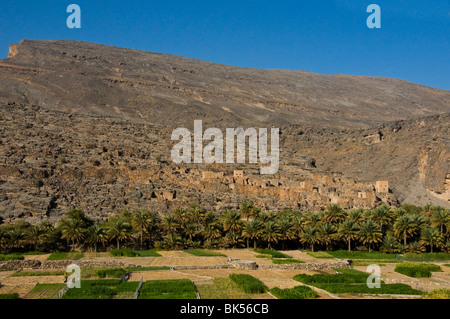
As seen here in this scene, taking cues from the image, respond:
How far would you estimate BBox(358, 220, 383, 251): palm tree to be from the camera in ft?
116

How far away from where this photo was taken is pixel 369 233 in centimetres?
3547

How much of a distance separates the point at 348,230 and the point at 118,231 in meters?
15.7

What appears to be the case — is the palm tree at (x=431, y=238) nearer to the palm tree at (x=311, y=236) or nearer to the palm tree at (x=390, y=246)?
the palm tree at (x=390, y=246)

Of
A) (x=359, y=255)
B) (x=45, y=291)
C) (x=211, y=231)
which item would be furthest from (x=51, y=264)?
(x=359, y=255)

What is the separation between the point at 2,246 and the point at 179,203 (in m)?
18.1

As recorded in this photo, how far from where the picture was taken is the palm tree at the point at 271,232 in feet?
117

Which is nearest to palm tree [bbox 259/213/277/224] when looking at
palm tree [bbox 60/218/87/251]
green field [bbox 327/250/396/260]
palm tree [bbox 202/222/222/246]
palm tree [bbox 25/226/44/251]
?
palm tree [bbox 202/222/222/246]

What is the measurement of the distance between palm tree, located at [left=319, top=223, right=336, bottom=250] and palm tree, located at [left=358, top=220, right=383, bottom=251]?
6.16ft

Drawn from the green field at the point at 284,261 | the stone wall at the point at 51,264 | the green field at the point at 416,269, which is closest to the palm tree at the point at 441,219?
the green field at the point at 416,269

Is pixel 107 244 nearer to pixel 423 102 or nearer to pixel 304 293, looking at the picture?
pixel 304 293

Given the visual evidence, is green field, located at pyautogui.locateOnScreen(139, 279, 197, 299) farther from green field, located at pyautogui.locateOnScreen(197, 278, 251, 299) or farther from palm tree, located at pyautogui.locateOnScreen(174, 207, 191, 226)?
palm tree, located at pyautogui.locateOnScreen(174, 207, 191, 226)

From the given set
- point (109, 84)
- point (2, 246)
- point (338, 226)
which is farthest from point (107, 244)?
point (109, 84)

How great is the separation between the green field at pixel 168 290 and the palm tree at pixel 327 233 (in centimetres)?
1450

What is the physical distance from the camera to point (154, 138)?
245 ft
